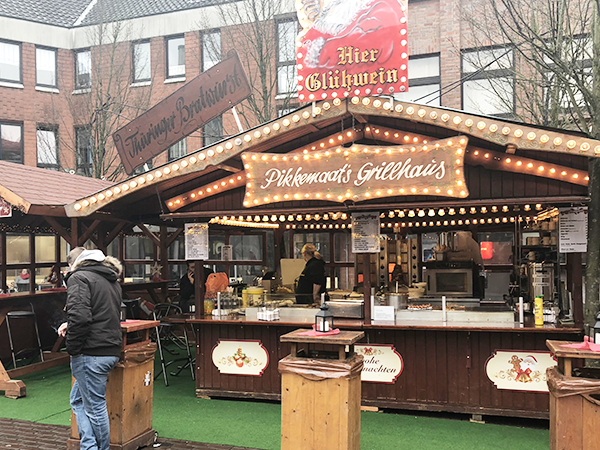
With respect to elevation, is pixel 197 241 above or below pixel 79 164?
below

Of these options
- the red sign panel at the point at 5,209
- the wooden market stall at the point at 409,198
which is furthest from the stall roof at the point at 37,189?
the wooden market stall at the point at 409,198

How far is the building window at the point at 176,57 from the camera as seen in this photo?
17.2 m

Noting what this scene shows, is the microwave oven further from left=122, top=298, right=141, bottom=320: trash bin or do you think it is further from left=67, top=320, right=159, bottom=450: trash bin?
left=67, top=320, right=159, bottom=450: trash bin

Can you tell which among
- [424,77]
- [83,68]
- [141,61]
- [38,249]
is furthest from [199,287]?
[83,68]

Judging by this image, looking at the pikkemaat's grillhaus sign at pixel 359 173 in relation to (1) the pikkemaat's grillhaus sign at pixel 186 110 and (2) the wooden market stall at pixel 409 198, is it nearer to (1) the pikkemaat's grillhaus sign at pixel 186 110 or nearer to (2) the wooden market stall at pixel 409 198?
(2) the wooden market stall at pixel 409 198

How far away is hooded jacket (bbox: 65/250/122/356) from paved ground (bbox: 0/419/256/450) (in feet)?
4.85

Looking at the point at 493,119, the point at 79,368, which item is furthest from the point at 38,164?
the point at 493,119

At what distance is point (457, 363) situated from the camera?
21.6 ft

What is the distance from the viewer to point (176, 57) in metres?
17.3

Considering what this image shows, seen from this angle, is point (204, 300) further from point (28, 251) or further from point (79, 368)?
point (28, 251)

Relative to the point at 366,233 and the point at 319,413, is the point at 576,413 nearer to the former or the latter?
the point at 319,413

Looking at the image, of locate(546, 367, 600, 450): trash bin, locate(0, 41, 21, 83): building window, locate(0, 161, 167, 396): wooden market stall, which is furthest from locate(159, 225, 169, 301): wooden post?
locate(546, 367, 600, 450): trash bin

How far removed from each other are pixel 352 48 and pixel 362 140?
1.59 meters

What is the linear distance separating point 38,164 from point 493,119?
1587 centimetres
